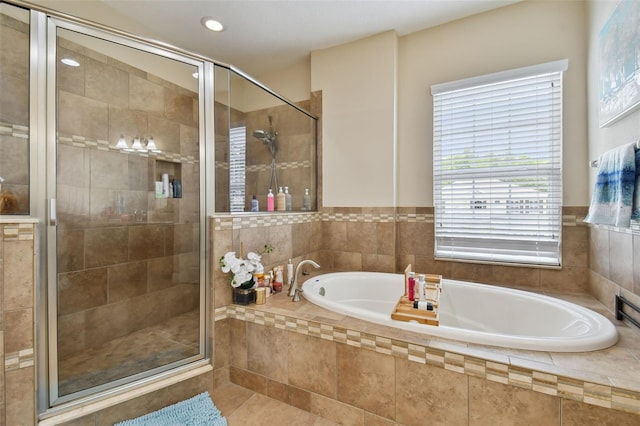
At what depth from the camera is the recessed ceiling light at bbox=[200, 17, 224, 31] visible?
7.05ft

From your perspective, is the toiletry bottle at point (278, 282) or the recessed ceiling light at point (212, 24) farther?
the recessed ceiling light at point (212, 24)

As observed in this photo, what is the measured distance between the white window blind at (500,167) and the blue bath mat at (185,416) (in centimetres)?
194

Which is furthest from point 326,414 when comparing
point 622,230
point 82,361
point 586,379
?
point 622,230

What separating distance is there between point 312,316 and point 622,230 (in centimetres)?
173

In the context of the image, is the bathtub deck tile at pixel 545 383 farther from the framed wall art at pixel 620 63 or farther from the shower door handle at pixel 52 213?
the shower door handle at pixel 52 213

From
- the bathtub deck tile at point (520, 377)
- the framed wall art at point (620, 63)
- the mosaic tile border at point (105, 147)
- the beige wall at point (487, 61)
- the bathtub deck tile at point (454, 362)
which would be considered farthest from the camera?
the beige wall at point (487, 61)

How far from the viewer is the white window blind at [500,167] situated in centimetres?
192

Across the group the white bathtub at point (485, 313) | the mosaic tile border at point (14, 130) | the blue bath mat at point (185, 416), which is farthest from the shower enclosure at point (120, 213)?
the white bathtub at point (485, 313)

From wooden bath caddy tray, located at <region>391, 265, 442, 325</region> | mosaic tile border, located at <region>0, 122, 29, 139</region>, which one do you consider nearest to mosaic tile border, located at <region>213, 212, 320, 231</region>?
mosaic tile border, located at <region>0, 122, 29, 139</region>

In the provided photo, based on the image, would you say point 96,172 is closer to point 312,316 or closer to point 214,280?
point 214,280

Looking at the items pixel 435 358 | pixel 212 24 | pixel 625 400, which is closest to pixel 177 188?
pixel 212 24

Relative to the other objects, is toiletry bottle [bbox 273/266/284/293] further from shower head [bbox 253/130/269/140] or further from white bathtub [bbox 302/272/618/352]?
shower head [bbox 253/130/269/140]

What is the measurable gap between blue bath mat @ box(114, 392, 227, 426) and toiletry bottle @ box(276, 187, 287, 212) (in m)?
1.49

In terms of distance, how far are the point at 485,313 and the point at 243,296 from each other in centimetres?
166
